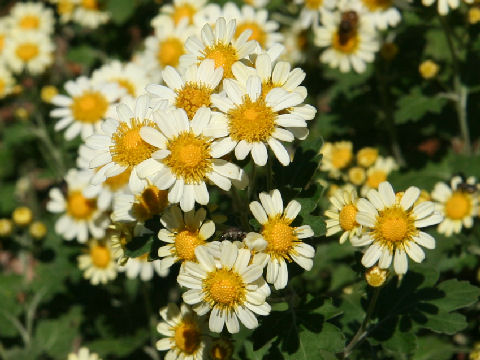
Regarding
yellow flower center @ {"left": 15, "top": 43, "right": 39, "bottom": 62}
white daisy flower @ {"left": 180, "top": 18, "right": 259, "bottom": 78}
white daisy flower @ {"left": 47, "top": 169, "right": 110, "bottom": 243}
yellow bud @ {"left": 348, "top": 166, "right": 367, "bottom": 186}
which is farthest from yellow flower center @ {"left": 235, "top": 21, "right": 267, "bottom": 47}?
yellow flower center @ {"left": 15, "top": 43, "right": 39, "bottom": 62}

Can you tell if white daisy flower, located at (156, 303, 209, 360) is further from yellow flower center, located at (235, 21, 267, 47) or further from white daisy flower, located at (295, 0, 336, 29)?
white daisy flower, located at (295, 0, 336, 29)

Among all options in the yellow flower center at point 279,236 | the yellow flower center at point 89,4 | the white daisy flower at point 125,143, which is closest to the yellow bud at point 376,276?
the yellow flower center at point 279,236

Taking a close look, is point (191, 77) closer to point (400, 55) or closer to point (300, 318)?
point (300, 318)

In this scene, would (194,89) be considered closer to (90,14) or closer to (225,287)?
(225,287)

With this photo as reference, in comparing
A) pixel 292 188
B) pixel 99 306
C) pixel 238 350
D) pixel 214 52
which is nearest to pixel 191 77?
pixel 214 52

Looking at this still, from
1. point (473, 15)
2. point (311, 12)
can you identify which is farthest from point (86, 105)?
point (473, 15)

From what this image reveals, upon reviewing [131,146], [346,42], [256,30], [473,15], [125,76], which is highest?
[131,146]

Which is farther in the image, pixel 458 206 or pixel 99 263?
pixel 99 263
